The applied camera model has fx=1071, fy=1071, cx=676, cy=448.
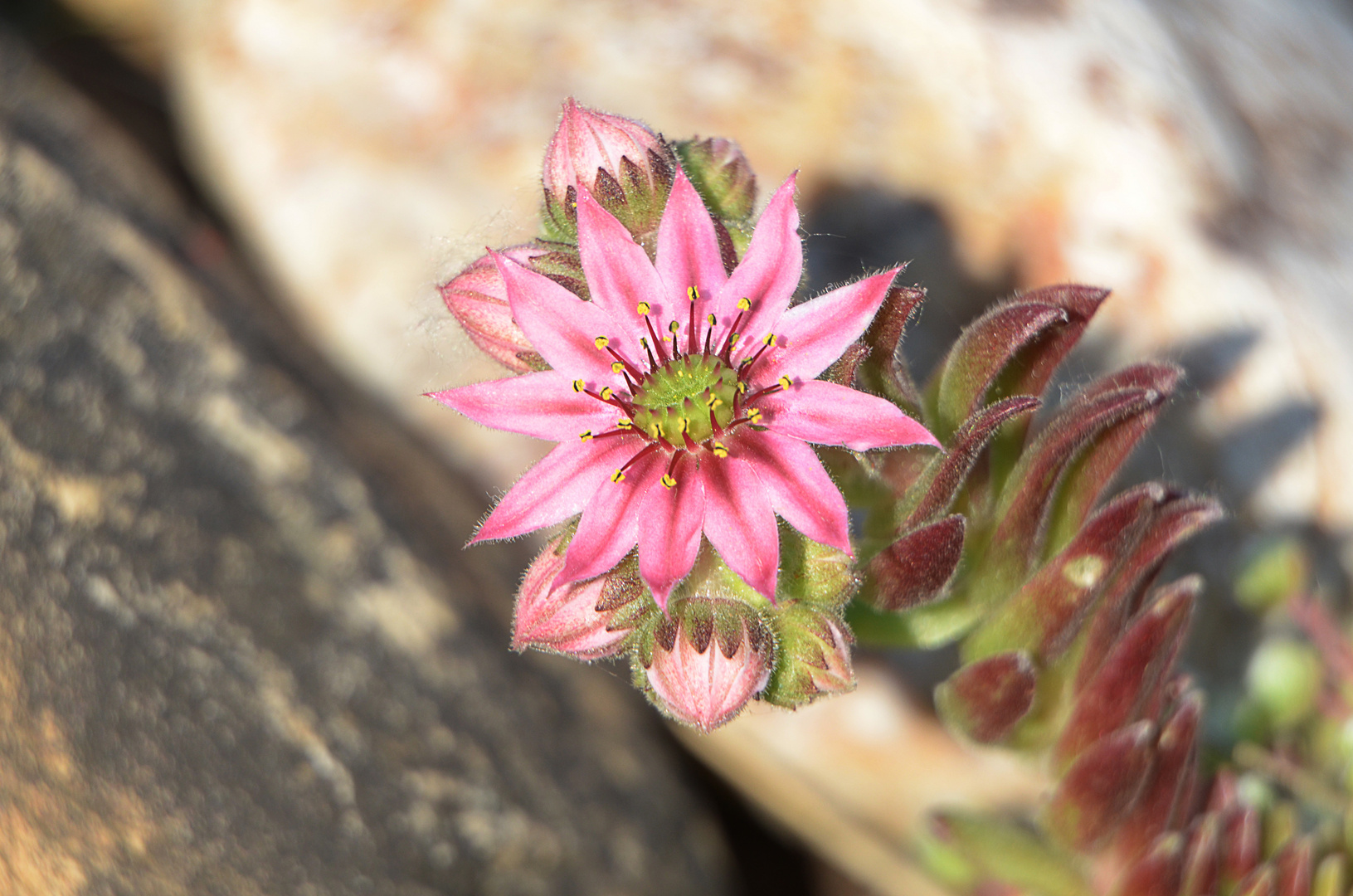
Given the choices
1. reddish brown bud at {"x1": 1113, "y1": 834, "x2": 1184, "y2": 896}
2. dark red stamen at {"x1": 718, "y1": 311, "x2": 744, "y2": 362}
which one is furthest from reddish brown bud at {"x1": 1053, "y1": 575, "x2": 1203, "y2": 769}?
dark red stamen at {"x1": 718, "y1": 311, "x2": 744, "y2": 362}

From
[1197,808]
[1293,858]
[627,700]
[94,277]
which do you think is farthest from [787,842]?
[94,277]

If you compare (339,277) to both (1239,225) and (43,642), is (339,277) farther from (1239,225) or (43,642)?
(1239,225)

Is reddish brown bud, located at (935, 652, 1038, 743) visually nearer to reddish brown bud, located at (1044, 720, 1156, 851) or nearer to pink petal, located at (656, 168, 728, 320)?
reddish brown bud, located at (1044, 720, 1156, 851)

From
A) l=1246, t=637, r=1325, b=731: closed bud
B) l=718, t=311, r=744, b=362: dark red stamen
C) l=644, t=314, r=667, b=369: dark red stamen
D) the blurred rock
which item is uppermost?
l=1246, t=637, r=1325, b=731: closed bud

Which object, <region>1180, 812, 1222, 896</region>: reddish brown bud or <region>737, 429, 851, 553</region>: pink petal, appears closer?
<region>737, 429, 851, 553</region>: pink petal

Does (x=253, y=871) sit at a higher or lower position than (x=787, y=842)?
lower

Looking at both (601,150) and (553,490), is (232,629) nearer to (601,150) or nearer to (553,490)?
(553,490)

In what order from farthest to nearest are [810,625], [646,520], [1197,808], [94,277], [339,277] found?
[339,277] < [94,277] < [1197,808] < [810,625] < [646,520]

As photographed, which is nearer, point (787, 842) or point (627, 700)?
point (627, 700)

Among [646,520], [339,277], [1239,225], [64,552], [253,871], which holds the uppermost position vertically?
[1239,225]
